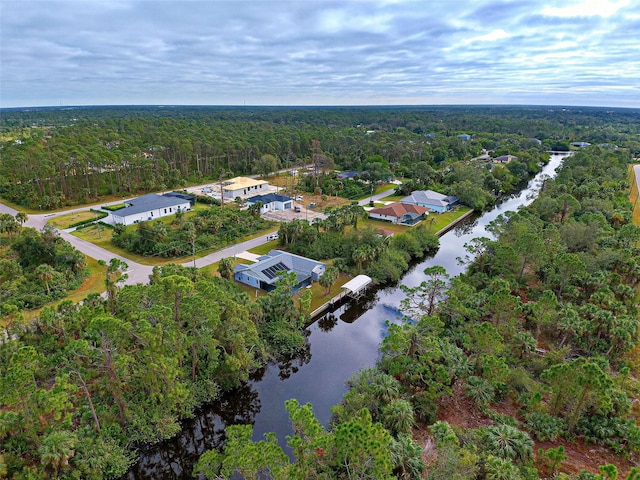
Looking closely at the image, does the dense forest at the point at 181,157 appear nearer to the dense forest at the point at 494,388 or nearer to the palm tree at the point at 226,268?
the dense forest at the point at 494,388

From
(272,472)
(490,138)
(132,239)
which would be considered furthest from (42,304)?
(490,138)

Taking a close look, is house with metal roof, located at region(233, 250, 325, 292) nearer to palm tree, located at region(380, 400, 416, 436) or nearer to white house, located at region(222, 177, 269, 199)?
palm tree, located at region(380, 400, 416, 436)

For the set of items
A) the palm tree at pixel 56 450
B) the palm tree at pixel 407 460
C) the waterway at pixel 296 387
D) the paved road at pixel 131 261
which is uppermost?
the palm tree at pixel 56 450

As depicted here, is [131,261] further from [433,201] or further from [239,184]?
[433,201]

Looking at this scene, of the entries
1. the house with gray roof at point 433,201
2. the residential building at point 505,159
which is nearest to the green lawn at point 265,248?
the house with gray roof at point 433,201

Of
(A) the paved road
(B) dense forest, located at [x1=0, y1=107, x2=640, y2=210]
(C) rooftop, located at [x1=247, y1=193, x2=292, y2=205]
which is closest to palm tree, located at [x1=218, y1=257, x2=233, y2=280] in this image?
(A) the paved road

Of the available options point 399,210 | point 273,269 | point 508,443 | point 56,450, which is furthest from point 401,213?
point 56,450

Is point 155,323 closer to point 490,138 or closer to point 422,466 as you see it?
point 422,466
